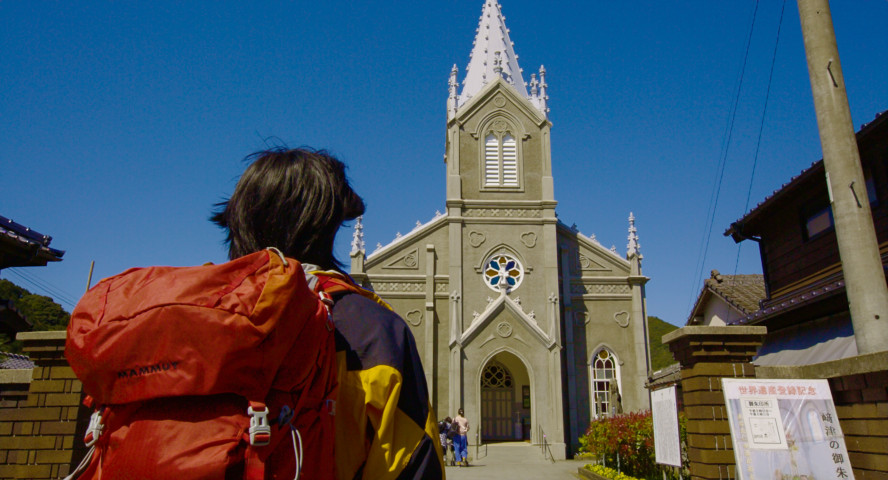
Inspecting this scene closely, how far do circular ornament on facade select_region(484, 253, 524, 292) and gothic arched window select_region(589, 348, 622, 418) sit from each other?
14.4 feet

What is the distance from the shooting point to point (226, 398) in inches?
53.6

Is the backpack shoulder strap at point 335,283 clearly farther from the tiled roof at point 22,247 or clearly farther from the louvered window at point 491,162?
the louvered window at point 491,162

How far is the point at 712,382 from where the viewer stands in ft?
21.9

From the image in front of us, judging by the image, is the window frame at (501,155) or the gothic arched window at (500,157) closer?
the window frame at (501,155)

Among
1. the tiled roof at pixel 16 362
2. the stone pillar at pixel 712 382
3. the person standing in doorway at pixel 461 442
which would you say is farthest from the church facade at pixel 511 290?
the stone pillar at pixel 712 382

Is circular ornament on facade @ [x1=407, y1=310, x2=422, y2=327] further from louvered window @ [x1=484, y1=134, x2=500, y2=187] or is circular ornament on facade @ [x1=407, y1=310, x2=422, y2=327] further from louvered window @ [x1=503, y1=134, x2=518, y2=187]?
louvered window @ [x1=503, y1=134, x2=518, y2=187]

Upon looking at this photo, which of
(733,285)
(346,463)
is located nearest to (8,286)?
(733,285)

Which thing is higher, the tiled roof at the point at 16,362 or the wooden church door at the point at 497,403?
the tiled roof at the point at 16,362

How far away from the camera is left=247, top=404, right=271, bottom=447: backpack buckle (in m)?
1.30

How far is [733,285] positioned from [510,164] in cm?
989

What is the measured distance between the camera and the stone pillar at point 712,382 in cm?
659

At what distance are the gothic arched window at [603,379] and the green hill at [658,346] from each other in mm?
31143

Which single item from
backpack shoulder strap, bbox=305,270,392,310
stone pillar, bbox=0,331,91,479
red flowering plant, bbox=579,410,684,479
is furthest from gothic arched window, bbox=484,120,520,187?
backpack shoulder strap, bbox=305,270,392,310

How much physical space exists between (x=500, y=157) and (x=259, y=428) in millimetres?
24718
